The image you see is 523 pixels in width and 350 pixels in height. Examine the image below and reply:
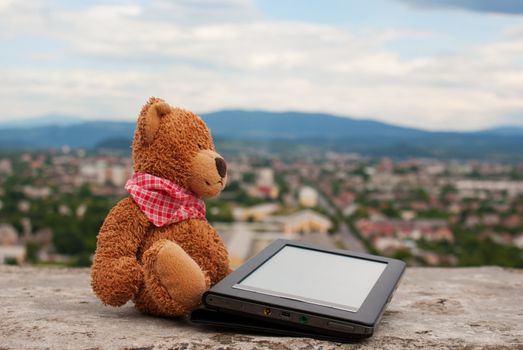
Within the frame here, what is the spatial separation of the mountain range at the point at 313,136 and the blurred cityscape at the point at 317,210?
27.7 m

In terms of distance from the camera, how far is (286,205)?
42844 millimetres

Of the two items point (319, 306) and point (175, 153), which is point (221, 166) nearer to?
point (175, 153)

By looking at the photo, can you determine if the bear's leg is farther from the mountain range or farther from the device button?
the mountain range

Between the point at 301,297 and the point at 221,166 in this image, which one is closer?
the point at 301,297

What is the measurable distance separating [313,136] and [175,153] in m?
130

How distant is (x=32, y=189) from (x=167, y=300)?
4170 centimetres

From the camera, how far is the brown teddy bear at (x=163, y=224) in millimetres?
1629

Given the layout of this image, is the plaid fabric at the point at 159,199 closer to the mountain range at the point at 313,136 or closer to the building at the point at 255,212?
the building at the point at 255,212

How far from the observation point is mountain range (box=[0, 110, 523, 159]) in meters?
96.9

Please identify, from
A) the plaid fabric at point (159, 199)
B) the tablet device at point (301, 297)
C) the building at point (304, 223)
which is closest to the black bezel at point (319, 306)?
the tablet device at point (301, 297)

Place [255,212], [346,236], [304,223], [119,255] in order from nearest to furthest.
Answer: [119,255], [304,223], [346,236], [255,212]

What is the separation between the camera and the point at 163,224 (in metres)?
1.73

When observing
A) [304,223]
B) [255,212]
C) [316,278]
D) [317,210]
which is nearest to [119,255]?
[316,278]

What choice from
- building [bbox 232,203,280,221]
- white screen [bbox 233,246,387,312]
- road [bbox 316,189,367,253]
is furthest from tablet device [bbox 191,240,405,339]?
building [bbox 232,203,280,221]
